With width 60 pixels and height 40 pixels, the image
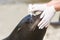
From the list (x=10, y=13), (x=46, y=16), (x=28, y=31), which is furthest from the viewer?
(x=10, y=13)

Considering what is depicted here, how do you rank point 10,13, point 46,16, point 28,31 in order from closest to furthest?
point 46,16 < point 28,31 < point 10,13

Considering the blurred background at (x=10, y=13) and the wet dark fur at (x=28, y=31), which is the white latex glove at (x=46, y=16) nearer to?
the wet dark fur at (x=28, y=31)

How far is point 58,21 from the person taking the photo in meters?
1.21

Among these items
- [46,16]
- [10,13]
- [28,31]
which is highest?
[46,16]

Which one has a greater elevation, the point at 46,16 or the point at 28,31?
the point at 46,16

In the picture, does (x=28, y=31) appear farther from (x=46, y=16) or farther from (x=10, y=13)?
(x=10, y=13)

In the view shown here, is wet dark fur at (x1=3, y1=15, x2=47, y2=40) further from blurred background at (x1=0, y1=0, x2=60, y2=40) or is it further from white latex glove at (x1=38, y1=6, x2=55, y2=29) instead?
blurred background at (x1=0, y1=0, x2=60, y2=40)

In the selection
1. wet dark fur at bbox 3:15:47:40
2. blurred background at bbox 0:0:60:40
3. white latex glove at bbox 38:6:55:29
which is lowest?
blurred background at bbox 0:0:60:40

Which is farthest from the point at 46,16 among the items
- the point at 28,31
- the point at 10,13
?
the point at 10,13

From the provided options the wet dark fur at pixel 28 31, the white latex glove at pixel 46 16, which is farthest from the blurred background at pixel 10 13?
the white latex glove at pixel 46 16

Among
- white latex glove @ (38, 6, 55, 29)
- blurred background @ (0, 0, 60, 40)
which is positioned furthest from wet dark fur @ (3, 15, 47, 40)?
blurred background @ (0, 0, 60, 40)

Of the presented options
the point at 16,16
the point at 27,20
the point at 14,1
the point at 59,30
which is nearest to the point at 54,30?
the point at 59,30

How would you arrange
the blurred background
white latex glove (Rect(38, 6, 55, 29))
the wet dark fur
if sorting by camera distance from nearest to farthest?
white latex glove (Rect(38, 6, 55, 29)) → the wet dark fur → the blurred background

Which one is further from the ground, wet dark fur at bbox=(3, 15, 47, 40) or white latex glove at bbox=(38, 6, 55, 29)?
white latex glove at bbox=(38, 6, 55, 29)
